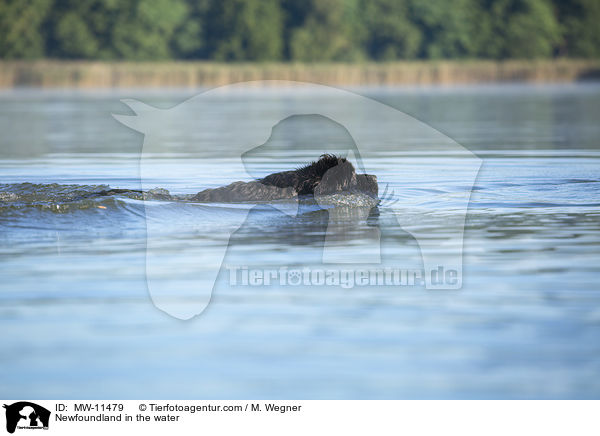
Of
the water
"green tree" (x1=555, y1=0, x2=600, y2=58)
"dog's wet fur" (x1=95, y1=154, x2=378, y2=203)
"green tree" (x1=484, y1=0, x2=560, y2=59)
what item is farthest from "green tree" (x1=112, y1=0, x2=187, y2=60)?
"dog's wet fur" (x1=95, y1=154, x2=378, y2=203)

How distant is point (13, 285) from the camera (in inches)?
314

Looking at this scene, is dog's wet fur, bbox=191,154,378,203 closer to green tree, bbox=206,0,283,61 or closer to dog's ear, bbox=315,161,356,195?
dog's ear, bbox=315,161,356,195

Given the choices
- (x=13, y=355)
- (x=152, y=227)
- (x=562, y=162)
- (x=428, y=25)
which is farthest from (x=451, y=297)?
(x=428, y=25)

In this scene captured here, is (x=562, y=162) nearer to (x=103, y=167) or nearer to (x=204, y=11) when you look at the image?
(x=103, y=167)

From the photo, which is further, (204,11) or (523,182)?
(204,11)

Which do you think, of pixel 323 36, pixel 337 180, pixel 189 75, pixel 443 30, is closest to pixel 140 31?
pixel 323 36

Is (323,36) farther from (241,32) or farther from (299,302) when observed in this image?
(299,302)

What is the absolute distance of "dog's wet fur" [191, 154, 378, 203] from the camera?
467 inches

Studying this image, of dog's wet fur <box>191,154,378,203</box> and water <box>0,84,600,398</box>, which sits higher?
dog's wet fur <box>191,154,378,203</box>

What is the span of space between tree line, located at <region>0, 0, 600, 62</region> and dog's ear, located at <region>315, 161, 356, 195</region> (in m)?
71.4

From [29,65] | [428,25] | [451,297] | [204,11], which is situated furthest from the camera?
[428,25]

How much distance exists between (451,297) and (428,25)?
302ft
